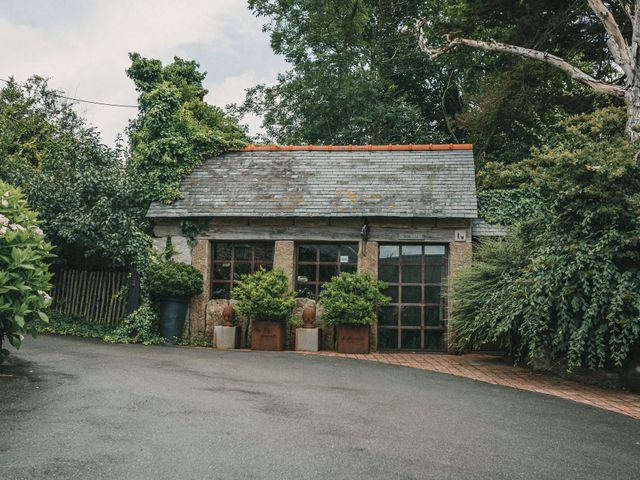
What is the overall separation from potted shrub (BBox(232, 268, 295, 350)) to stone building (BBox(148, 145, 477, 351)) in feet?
2.18

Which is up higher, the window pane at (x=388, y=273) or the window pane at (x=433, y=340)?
the window pane at (x=388, y=273)

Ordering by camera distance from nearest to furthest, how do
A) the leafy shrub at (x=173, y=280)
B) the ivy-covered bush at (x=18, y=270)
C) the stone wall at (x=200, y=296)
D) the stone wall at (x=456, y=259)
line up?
the ivy-covered bush at (x=18, y=270) → the stone wall at (x=456, y=259) → the leafy shrub at (x=173, y=280) → the stone wall at (x=200, y=296)

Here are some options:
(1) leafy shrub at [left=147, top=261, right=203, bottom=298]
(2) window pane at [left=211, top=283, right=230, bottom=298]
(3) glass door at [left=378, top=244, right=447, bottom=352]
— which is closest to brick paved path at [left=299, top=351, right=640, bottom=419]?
(3) glass door at [left=378, top=244, right=447, bottom=352]

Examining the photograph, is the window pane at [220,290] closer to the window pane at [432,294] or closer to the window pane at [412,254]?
the window pane at [412,254]

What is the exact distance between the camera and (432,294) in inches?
519

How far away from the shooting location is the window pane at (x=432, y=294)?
13.1 meters

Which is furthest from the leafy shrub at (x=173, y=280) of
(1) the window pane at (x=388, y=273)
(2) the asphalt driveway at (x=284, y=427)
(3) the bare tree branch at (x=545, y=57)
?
(3) the bare tree branch at (x=545, y=57)

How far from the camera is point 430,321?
43.1 feet

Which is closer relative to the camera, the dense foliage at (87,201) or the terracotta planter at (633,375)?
the terracotta planter at (633,375)

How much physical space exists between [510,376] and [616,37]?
8105mm

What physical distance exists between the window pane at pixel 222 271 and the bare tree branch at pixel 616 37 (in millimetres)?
9308

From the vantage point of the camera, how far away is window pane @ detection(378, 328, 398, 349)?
13.2 metres

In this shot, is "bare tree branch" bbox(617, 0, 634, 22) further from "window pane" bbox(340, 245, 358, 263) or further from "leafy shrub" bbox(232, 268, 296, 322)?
"leafy shrub" bbox(232, 268, 296, 322)

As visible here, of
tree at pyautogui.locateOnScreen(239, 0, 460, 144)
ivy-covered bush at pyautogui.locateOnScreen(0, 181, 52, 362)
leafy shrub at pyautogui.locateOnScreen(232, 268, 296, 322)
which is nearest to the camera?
ivy-covered bush at pyautogui.locateOnScreen(0, 181, 52, 362)
